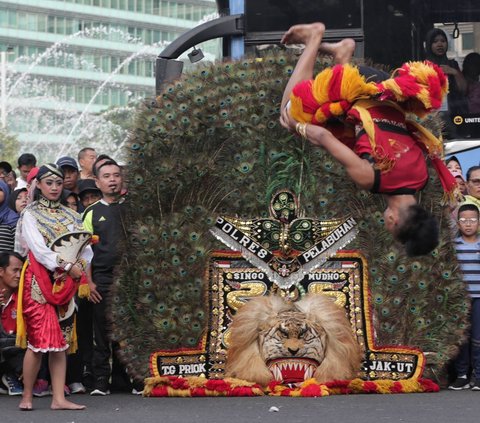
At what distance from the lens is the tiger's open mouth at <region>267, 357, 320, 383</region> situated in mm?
12023

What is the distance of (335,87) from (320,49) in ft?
3.74

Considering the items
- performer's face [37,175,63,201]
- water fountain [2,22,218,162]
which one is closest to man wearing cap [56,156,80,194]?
performer's face [37,175,63,201]

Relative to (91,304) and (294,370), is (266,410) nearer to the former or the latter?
(294,370)

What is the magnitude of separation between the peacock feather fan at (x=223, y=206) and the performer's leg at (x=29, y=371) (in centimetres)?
106

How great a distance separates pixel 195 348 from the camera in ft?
40.2

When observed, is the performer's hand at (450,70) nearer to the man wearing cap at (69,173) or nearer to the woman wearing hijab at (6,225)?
the man wearing cap at (69,173)

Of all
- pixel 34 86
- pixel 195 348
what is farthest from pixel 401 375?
pixel 34 86

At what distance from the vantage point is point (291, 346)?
11984mm

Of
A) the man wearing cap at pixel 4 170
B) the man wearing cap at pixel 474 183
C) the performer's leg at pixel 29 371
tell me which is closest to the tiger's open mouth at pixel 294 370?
the performer's leg at pixel 29 371

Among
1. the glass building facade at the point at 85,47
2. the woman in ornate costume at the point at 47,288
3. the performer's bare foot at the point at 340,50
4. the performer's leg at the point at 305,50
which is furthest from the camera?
the glass building facade at the point at 85,47

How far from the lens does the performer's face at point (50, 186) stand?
11.5 m

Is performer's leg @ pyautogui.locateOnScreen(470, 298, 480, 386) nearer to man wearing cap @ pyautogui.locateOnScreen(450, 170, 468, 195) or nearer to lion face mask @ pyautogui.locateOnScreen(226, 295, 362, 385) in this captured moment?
lion face mask @ pyautogui.locateOnScreen(226, 295, 362, 385)

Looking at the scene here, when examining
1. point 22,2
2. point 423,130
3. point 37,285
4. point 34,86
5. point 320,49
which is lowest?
point 37,285

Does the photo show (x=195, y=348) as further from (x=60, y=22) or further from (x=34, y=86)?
(x=60, y=22)
